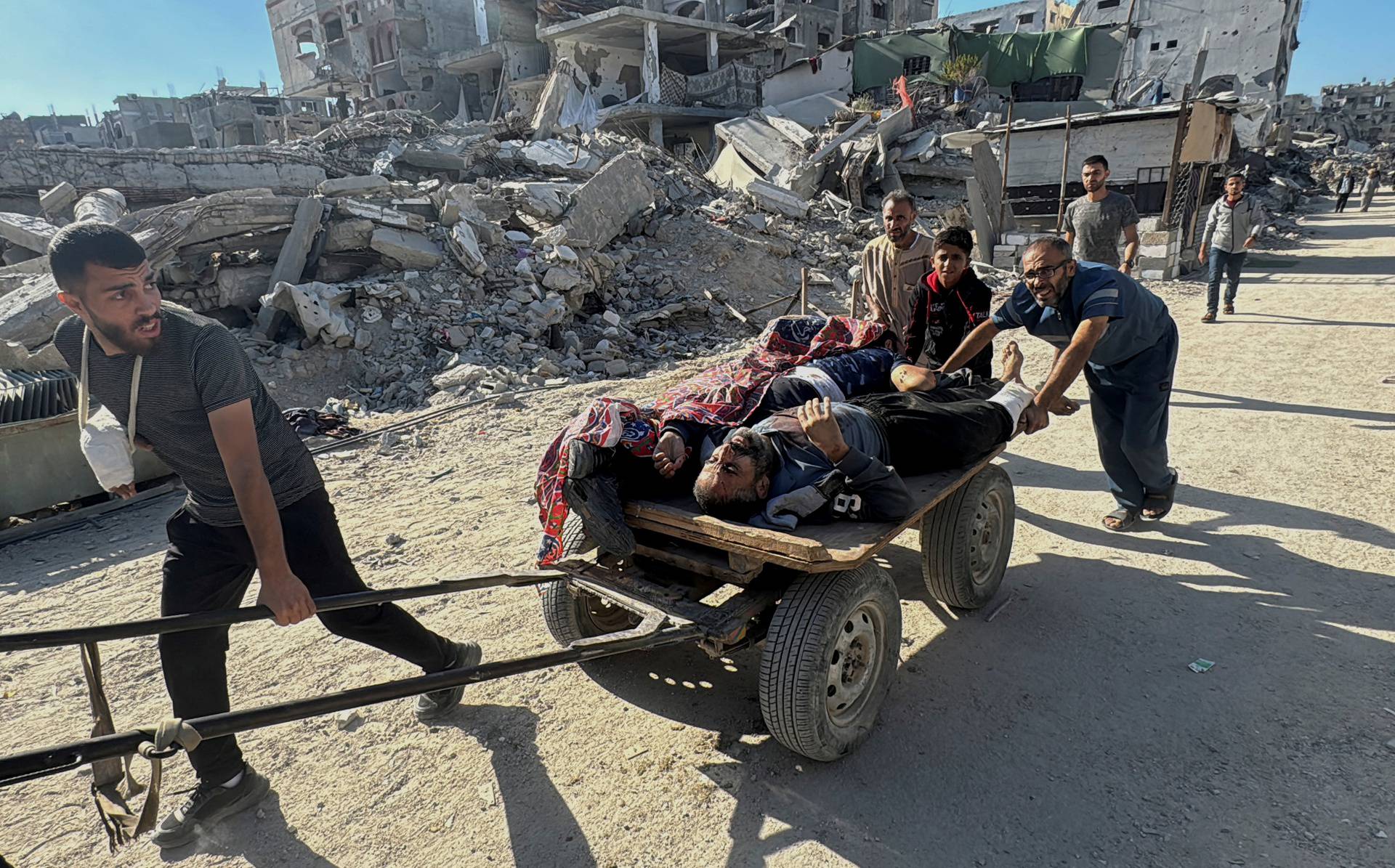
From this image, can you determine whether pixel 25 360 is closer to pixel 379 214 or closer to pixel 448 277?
pixel 448 277

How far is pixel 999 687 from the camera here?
298 cm

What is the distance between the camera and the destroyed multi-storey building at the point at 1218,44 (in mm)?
31516

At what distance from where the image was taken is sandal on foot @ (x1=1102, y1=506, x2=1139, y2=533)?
4285 mm

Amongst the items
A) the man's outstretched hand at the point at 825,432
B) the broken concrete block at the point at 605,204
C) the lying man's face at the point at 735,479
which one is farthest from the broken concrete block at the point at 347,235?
the man's outstretched hand at the point at 825,432

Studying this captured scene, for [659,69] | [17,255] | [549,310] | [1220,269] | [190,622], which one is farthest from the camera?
[659,69]

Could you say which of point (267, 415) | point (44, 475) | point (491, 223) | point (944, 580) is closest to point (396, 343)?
point (491, 223)

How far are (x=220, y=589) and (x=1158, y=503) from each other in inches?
186

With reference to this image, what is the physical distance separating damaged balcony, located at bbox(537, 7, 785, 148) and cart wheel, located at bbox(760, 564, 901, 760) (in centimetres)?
2270

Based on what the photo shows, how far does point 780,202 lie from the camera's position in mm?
15500

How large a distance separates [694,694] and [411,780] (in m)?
1.13

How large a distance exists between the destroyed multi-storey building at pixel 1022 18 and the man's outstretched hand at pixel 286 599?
41080 millimetres

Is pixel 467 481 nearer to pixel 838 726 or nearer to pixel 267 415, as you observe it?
pixel 267 415

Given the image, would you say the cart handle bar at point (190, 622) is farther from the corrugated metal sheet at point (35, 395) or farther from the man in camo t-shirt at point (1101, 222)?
the man in camo t-shirt at point (1101, 222)

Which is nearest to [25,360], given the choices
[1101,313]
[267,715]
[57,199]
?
[267,715]
